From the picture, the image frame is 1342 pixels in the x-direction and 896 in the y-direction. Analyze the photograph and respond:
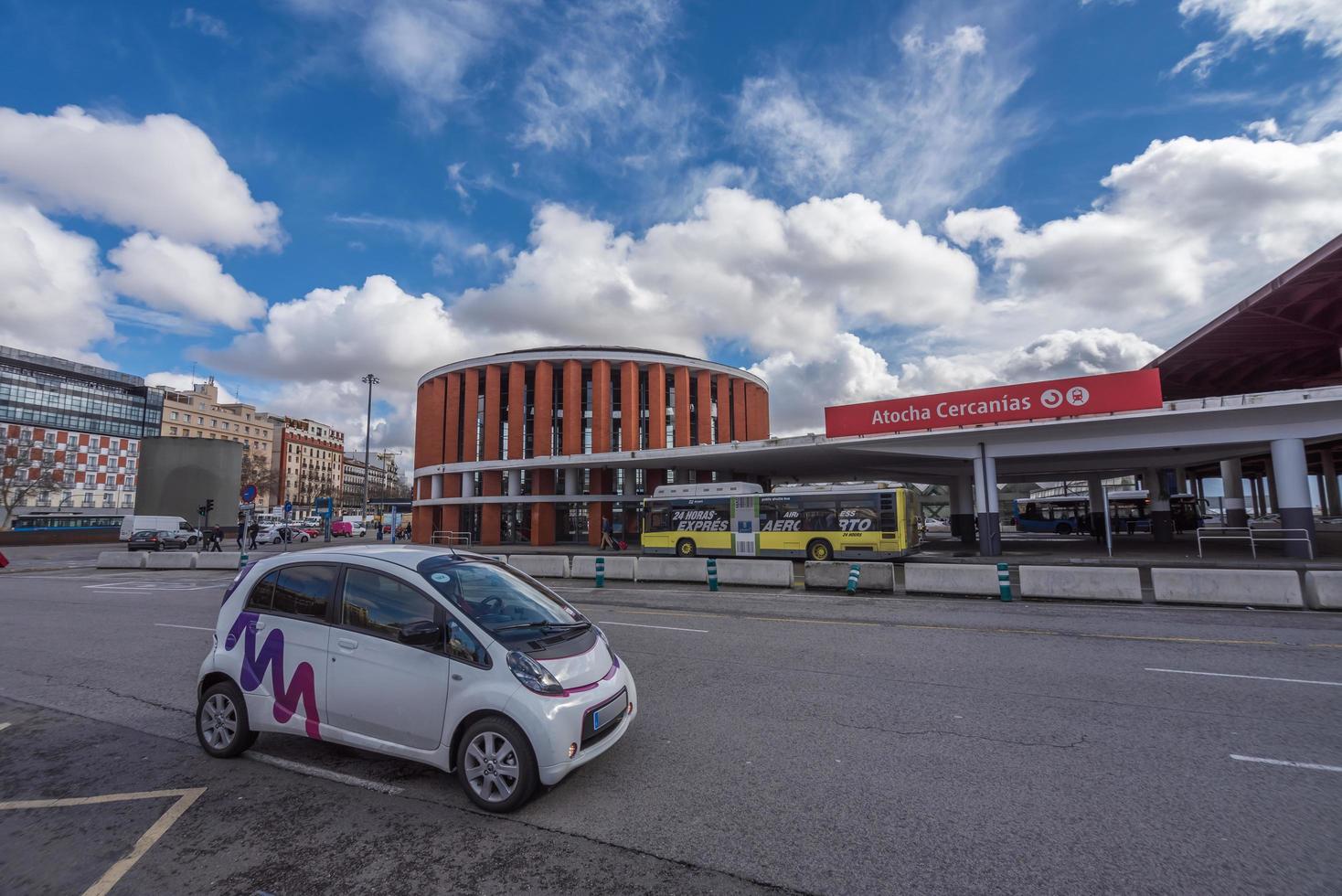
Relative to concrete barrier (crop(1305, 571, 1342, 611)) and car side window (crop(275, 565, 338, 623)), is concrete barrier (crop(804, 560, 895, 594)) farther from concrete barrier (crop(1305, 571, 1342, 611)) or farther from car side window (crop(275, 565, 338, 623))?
car side window (crop(275, 565, 338, 623))

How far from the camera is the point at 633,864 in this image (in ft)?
11.2

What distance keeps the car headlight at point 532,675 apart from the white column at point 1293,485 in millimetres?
26105

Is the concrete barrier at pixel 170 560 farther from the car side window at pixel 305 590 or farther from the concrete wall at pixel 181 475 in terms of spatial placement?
the car side window at pixel 305 590

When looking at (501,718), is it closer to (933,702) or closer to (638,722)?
(638,722)

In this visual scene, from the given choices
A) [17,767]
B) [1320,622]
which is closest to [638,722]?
[17,767]

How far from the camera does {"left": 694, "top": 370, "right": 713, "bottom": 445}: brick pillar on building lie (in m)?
49.6

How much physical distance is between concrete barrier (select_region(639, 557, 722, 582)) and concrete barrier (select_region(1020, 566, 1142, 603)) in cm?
809

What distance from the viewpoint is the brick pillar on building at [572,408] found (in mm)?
45406

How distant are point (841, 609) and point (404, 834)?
35.2ft

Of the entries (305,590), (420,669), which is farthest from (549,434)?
(420,669)

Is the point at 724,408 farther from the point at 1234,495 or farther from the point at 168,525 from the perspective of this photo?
the point at 168,525

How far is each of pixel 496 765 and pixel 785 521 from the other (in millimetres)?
21625

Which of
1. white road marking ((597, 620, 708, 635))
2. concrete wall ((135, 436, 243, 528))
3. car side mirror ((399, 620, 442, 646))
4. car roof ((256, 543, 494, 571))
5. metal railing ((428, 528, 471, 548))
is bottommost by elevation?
white road marking ((597, 620, 708, 635))

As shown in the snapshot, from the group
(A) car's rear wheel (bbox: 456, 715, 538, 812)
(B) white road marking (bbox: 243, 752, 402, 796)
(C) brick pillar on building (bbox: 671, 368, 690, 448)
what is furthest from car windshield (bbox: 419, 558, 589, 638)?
(C) brick pillar on building (bbox: 671, 368, 690, 448)
